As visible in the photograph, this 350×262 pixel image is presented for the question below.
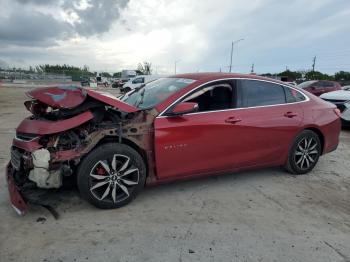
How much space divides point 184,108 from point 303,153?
2379mm

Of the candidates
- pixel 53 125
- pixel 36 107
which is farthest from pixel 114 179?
pixel 36 107

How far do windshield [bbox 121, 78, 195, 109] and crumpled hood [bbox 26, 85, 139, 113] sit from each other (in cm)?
48

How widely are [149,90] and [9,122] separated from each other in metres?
6.48

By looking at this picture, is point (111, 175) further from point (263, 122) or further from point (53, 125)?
point (263, 122)

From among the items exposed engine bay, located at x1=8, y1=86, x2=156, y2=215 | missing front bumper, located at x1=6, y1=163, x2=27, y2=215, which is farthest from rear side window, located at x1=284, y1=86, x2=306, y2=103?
missing front bumper, located at x1=6, y1=163, x2=27, y2=215

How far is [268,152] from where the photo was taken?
4.59m

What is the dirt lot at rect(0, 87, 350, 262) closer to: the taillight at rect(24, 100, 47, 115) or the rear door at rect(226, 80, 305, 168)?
the rear door at rect(226, 80, 305, 168)

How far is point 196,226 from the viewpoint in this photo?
3334mm

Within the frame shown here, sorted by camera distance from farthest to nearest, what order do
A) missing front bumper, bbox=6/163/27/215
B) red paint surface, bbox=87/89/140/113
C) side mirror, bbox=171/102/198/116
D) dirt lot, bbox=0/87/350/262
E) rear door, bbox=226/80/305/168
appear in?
rear door, bbox=226/80/305/168, side mirror, bbox=171/102/198/116, red paint surface, bbox=87/89/140/113, missing front bumper, bbox=6/163/27/215, dirt lot, bbox=0/87/350/262

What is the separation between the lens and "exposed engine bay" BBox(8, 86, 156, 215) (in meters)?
3.36

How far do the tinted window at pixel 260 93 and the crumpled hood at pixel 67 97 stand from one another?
5.45 ft

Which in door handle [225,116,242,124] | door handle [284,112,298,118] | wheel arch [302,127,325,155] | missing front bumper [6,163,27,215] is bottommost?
missing front bumper [6,163,27,215]

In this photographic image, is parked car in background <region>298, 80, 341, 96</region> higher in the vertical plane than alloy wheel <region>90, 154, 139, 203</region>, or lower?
higher

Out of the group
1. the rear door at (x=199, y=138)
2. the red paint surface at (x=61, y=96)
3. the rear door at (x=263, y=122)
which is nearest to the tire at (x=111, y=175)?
the rear door at (x=199, y=138)
